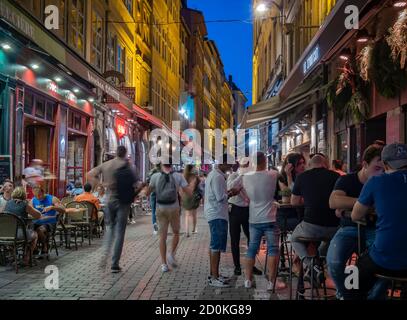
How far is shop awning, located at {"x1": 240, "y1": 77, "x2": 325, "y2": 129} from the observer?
Result: 14406 millimetres

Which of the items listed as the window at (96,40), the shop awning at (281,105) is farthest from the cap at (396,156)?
the window at (96,40)

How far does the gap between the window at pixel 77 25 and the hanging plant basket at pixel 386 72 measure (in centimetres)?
1209

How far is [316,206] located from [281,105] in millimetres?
9102

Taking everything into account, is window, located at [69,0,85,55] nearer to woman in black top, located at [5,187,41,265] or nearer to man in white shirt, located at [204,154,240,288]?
woman in black top, located at [5,187,41,265]

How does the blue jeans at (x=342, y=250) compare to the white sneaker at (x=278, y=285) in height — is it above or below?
above

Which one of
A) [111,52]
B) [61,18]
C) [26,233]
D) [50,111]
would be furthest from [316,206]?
[111,52]

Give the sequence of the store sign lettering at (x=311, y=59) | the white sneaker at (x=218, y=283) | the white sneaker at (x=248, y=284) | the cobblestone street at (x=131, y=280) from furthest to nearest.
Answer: the store sign lettering at (x=311, y=59) → the white sneaker at (x=218, y=283) → the white sneaker at (x=248, y=284) → the cobblestone street at (x=131, y=280)

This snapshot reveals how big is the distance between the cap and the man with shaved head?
1763 mm

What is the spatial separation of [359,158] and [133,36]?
63.2 ft

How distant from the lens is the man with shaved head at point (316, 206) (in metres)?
5.99

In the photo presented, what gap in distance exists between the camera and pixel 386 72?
8.88 meters


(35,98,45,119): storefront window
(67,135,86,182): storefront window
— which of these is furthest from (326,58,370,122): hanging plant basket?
(67,135,86,182): storefront window

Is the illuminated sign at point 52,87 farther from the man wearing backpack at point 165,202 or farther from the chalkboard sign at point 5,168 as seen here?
the man wearing backpack at point 165,202

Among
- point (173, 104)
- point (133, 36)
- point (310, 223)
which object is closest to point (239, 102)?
point (173, 104)
